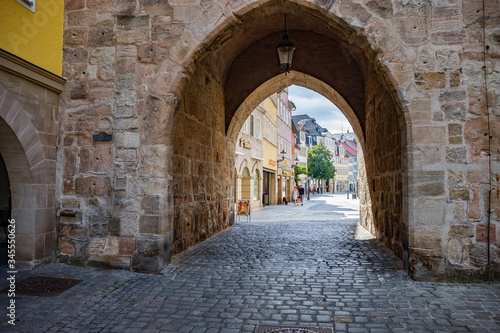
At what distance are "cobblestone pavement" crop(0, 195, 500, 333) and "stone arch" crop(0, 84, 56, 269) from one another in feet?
0.91

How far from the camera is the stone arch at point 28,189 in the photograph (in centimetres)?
427

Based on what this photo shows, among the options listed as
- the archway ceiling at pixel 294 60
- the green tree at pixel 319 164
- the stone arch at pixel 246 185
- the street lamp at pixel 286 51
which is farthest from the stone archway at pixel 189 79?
the green tree at pixel 319 164

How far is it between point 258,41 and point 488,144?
18.9 ft

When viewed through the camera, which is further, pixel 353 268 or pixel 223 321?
pixel 353 268

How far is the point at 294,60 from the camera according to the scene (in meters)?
8.64

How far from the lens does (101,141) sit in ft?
15.2

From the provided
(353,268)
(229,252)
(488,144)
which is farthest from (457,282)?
(229,252)

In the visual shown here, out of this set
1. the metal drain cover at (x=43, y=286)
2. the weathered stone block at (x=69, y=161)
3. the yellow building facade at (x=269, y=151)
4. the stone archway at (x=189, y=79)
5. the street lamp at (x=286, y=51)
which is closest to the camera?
the metal drain cover at (x=43, y=286)

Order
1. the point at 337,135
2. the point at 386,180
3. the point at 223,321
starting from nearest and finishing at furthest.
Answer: the point at 223,321 < the point at 386,180 < the point at 337,135

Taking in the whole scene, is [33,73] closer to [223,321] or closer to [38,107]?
[38,107]

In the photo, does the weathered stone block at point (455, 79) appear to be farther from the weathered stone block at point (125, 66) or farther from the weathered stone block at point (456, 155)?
the weathered stone block at point (125, 66)

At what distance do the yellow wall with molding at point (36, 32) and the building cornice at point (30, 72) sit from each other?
12cm

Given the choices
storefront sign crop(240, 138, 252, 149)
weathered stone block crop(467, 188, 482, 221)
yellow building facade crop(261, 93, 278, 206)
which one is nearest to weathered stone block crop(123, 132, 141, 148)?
weathered stone block crop(467, 188, 482, 221)

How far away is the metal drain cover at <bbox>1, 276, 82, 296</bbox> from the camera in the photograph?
11.5ft
